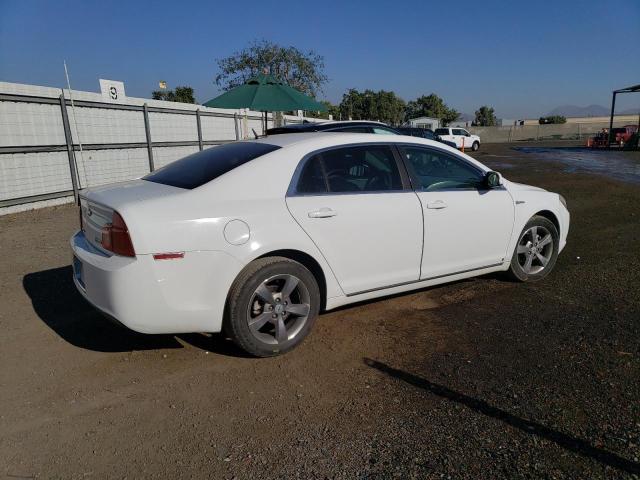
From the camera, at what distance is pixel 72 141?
377 inches

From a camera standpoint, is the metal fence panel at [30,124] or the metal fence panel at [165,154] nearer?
the metal fence panel at [30,124]

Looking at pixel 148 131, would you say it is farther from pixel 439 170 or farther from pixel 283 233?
pixel 283 233

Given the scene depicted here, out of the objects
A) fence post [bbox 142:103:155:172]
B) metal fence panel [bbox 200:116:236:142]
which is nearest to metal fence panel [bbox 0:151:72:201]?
fence post [bbox 142:103:155:172]

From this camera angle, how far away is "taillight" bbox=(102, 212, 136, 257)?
2.92 meters

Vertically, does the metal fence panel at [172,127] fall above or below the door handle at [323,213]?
above

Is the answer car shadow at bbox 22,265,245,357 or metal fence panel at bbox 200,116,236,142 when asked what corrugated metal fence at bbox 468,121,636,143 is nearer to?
metal fence panel at bbox 200,116,236,142

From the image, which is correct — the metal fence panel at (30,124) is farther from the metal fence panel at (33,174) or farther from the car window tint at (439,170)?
the car window tint at (439,170)

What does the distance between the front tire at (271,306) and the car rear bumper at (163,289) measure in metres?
0.10

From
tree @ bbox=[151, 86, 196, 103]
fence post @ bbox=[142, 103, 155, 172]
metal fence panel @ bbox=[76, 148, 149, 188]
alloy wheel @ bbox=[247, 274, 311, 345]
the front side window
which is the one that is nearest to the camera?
alloy wheel @ bbox=[247, 274, 311, 345]

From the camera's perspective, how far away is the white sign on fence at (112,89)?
10648mm

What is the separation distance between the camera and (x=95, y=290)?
313cm

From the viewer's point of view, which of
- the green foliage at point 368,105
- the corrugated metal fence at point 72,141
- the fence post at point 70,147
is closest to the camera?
the corrugated metal fence at point 72,141

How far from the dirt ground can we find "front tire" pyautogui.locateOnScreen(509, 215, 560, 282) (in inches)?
8.3

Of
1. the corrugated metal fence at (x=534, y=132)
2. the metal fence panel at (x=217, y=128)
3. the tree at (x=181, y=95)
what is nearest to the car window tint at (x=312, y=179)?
the metal fence panel at (x=217, y=128)
